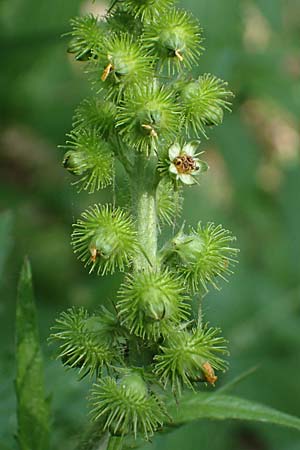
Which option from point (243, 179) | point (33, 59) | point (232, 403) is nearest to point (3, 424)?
point (232, 403)

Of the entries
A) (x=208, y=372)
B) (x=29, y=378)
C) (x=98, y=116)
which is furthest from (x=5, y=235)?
(x=208, y=372)

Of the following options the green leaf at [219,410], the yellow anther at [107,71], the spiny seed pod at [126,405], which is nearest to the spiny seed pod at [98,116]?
the yellow anther at [107,71]

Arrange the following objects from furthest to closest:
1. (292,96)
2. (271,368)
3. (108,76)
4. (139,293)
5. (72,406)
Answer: (292,96)
(271,368)
(72,406)
(108,76)
(139,293)

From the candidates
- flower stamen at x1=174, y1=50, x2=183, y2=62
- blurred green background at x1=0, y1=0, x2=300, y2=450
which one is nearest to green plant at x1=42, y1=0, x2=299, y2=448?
flower stamen at x1=174, y1=50, x2=183, y2=62

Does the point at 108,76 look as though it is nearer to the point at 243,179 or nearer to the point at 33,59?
the point at 33,59

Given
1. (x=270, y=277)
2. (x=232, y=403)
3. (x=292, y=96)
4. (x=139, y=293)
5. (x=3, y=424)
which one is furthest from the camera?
(x=292, y=96)
